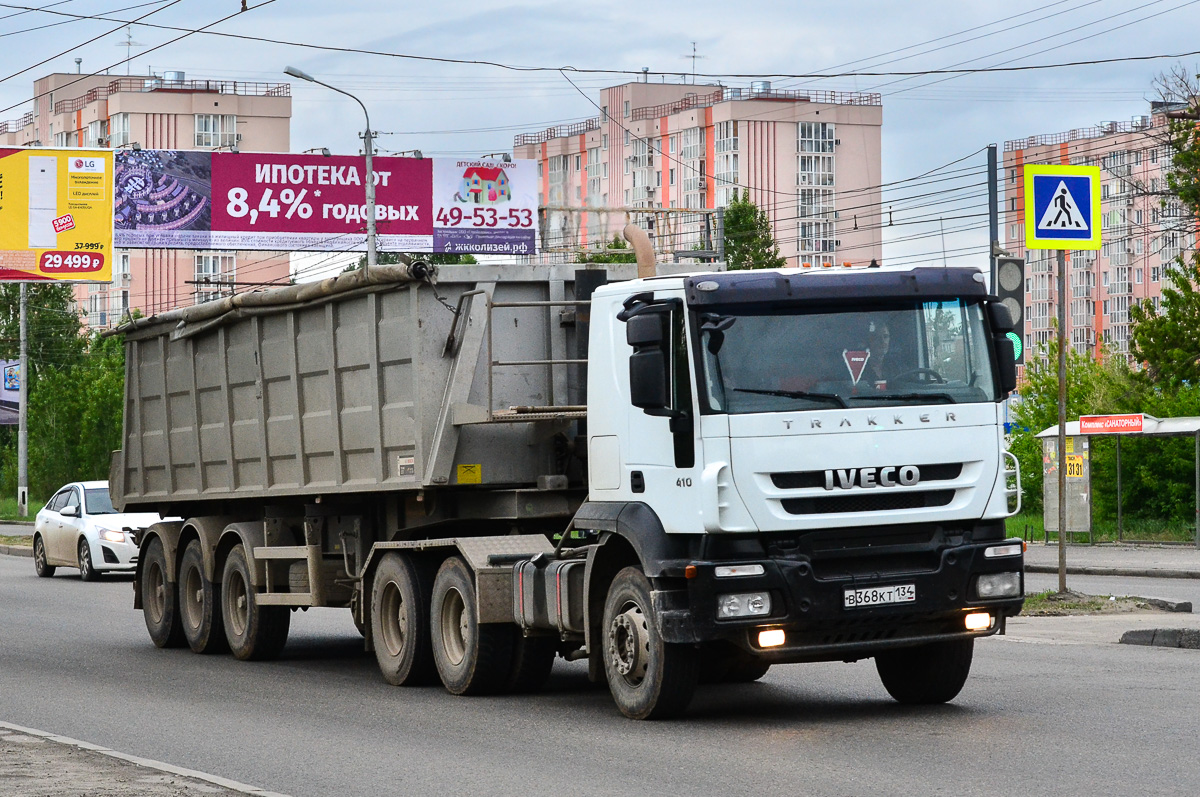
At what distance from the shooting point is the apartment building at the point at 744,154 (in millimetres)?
112125

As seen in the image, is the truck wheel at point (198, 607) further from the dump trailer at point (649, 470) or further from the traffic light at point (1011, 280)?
the traffic light at point (1011, 280)

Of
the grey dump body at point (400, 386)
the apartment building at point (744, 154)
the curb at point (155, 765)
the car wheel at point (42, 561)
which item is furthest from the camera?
the apartment building at point (744, 154)

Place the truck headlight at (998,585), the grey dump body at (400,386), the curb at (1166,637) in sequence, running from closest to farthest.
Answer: the truck headlight at (998,585) → the grey dump body at (400,386) → the curb at (1166,637)

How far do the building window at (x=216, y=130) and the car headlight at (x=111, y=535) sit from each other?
299ft

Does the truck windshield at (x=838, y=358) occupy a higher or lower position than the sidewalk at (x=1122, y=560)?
higher

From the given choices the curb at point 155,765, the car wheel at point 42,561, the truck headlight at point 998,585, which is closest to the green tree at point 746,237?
the car wheel at point 42,561

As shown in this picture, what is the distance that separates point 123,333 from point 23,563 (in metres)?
18.4

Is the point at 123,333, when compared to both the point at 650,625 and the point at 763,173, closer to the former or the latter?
the point at 650,625

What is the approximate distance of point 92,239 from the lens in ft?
135

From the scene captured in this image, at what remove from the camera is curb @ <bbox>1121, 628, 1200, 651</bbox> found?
1442 centimetres

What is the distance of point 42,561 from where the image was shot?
29.4 metres

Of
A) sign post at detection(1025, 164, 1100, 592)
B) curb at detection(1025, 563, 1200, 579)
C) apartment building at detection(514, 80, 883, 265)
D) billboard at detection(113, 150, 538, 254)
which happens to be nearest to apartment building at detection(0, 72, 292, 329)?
apartment building at detection(514, 80, 883, 265)

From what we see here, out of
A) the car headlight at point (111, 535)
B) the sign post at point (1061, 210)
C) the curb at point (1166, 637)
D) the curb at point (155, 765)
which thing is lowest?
the curb at point (1166, 637)

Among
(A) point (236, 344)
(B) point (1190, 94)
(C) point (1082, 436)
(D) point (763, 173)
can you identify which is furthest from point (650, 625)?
(D) point (763, 173)
